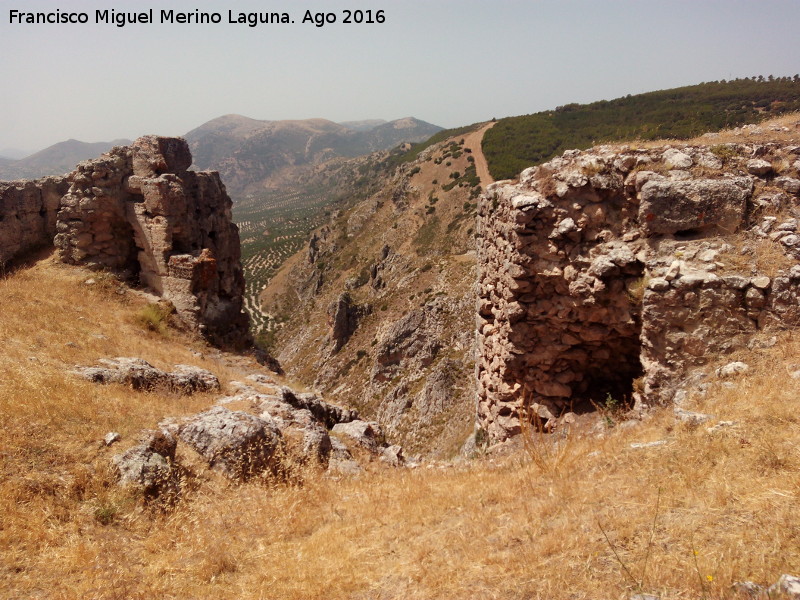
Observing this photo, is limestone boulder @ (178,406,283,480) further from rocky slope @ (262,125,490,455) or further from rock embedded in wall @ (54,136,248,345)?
rocky slope @ (262,125,490,455)

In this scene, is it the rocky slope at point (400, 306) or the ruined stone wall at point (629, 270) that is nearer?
the ruined stone wall at point (629, 270)

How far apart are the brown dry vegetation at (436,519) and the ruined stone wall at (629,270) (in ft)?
3.48

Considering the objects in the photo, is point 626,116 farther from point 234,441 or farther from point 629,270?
point 234,441

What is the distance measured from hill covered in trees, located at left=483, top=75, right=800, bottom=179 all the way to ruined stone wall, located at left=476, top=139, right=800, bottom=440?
40815 mm

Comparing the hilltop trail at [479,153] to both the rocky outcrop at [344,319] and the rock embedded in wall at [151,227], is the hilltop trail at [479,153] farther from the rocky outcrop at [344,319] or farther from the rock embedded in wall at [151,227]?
the rock embedded in wall at [151,227]

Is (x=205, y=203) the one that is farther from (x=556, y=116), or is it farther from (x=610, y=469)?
(x=556, y=116)

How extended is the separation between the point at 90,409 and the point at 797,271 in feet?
35.5

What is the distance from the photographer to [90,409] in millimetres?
6910

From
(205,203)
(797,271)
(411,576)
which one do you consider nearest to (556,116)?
(205,203)

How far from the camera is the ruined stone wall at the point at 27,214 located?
608 inches

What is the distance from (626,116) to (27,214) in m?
75.8

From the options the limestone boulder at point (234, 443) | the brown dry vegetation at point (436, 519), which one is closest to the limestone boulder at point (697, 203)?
the brown dry vegetation at point (436, 519)

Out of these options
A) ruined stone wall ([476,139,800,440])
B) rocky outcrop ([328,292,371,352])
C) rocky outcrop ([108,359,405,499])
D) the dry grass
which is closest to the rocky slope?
rocky outcrop ([328,292,371,352])

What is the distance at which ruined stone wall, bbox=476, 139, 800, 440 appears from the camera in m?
7.32
